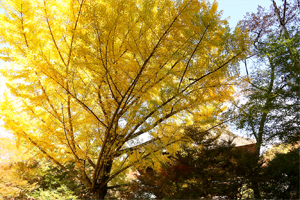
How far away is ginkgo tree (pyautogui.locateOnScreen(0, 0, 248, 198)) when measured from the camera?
2.23 metres

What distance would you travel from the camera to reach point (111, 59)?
241 centimetres

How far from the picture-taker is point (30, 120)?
9.78ft

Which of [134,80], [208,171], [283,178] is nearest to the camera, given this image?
[134,80]

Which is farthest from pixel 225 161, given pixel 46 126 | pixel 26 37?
pixel 26 37

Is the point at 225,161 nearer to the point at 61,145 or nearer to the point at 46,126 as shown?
the point at 61,145

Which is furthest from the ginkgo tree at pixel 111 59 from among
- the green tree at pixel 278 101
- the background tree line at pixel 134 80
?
the green tree at pixel 278 101

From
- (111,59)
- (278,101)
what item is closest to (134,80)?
(111,59)

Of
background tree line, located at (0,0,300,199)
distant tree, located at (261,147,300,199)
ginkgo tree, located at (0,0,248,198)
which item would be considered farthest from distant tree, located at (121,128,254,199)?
ginkgo tree, located at (0,0,248,198)

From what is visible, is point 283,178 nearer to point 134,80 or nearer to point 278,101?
point 278,101

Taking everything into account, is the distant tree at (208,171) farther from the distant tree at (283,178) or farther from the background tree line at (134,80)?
the distant tree at (283,178)

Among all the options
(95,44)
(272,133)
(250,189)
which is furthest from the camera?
(250,189)

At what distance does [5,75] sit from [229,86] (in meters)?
3.22

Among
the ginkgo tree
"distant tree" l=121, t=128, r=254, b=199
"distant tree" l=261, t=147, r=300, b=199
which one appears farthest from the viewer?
"distant tree" l=121, t=128, r=254, b=199

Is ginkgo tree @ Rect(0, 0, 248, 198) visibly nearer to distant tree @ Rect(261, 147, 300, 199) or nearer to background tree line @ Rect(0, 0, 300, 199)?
background tree line @ Rect(0, 0, 300, 199)
